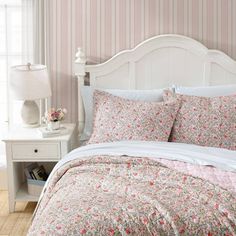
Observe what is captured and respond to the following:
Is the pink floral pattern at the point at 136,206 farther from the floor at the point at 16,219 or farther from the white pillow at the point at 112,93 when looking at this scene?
the white pillow at the point at 112,93

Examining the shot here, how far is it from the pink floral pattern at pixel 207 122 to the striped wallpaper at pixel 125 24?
0.71 meters

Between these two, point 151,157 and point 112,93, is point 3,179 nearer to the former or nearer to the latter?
point 112,93

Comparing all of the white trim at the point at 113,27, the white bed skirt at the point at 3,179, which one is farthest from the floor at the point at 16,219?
the white trim at the point at 113,27

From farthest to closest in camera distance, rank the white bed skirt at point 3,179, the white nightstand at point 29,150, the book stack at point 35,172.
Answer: the white bed skirt at point 3,179, the book stack at point 35,172, the white nightstand at point 29,150

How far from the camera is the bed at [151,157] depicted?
2.33 meters

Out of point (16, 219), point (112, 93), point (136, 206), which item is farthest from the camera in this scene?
point (112, 93)

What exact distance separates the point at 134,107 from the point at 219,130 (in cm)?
58

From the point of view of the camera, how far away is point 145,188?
263 cm

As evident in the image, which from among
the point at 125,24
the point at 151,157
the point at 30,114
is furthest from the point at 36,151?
the point at 125,24

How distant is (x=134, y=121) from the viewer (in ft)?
12.1

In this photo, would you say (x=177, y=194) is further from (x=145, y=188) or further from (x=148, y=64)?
(x=148, y=64)

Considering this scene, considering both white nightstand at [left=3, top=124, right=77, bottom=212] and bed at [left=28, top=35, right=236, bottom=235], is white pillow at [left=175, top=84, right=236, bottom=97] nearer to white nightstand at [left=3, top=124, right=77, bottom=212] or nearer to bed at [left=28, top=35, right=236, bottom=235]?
bed at [left=28, top=35, right=236, bottom=235]

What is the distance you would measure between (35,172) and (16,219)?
425 mm

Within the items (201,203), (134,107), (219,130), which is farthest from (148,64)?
(201,203)
